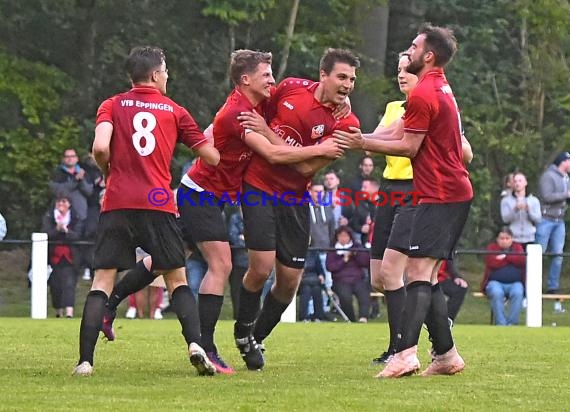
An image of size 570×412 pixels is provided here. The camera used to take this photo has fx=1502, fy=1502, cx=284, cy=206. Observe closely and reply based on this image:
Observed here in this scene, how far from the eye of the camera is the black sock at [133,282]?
1131 centimetres

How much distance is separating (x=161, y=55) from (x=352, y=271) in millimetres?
10519

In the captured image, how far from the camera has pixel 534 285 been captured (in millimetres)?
20016

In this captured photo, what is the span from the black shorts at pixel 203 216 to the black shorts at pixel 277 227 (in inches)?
10.4

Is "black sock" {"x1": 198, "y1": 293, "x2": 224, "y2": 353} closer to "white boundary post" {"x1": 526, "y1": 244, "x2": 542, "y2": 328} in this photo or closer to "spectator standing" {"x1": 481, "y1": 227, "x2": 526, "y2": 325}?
"spectator standing" {"x1": 481, "y1": 227, "x2": 526, "y2": 325}

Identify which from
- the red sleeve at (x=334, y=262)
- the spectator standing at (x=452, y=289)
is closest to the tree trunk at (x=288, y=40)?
the red sleeve at (x=334, y=262)

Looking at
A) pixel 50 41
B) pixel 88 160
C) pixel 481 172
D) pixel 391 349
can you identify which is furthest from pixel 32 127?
pixel 391 349

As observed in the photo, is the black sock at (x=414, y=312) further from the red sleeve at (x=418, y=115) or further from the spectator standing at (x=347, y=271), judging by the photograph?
the spectator standing at (x=347, y=271)

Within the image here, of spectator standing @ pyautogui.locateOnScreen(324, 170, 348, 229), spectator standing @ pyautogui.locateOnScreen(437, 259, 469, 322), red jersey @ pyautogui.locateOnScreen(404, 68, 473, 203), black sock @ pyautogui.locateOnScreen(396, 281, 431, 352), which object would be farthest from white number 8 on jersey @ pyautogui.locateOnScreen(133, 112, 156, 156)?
spectator standing @ pyautogui.locateOnScreen(324, 170, 348, 229)

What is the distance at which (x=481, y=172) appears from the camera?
28125 millimetres

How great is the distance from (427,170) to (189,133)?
5.24ft

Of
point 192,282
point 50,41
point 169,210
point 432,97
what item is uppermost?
point 50,41

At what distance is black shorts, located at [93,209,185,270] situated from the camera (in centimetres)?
981

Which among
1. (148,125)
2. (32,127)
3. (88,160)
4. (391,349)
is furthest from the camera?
(32,127)

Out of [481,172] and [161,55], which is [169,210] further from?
[481,172]
